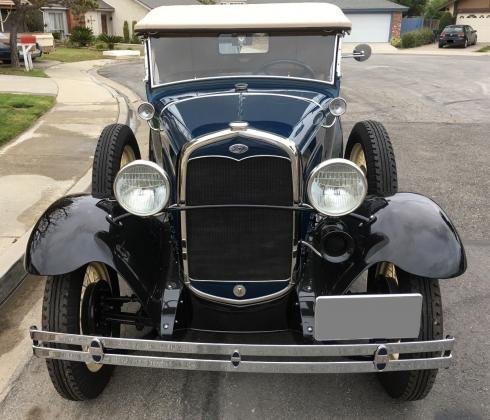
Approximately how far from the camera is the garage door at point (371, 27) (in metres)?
36.3

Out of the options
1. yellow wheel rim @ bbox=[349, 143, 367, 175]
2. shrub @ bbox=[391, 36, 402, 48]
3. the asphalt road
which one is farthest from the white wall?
yellow wheel rim @ bbox=[349, 143, 367, 175]

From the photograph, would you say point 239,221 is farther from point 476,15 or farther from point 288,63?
point 476,15

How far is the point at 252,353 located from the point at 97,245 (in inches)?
34.9

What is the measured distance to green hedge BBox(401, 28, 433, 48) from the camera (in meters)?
32.6

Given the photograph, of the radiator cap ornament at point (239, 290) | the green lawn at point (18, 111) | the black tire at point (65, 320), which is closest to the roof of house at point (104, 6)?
the green lawn at point (18, 111)

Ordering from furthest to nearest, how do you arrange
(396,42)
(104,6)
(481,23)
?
(481,23) → (104,6) → (396,42)

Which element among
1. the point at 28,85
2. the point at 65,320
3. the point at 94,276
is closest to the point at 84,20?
the point at 28,85

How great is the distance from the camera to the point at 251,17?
3168 mm

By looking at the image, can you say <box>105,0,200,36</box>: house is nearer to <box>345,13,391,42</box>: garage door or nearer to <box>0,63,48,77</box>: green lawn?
<box>345,13,391,42</box>: garage door

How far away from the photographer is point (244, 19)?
3113 millimetres

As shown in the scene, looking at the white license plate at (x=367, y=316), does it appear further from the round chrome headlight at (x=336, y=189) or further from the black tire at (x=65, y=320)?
the black tire at (x=65, y=320)

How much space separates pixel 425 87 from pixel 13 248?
12377 mm

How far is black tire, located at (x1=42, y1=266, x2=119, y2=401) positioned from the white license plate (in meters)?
1.14

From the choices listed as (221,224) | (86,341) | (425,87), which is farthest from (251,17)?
(425,87)
